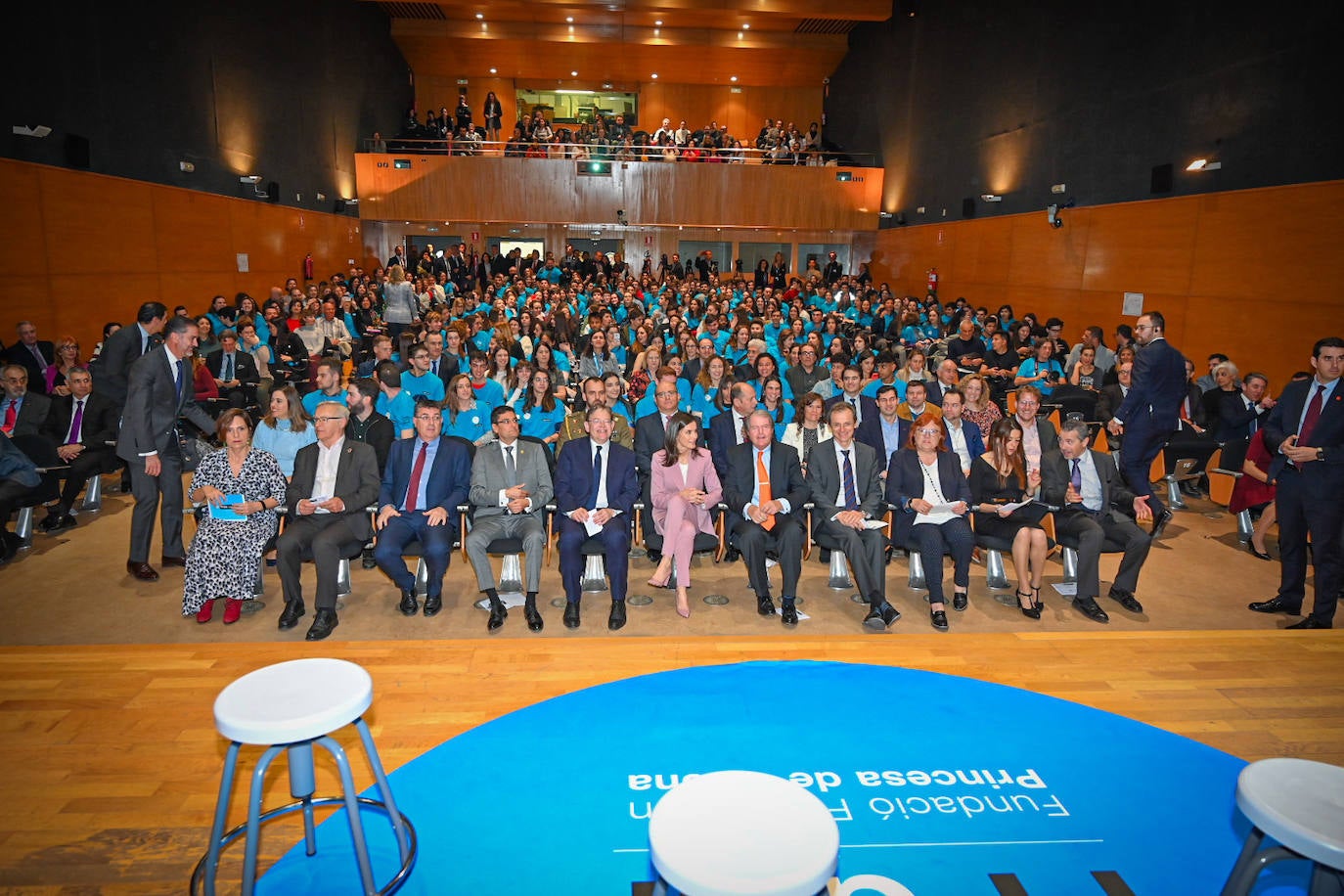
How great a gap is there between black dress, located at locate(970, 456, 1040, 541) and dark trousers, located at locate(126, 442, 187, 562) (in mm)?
5571

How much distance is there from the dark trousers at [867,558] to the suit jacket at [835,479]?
0.67 ft

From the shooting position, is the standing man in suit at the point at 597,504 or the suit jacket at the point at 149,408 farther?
the suit jacket at the point at 149,408

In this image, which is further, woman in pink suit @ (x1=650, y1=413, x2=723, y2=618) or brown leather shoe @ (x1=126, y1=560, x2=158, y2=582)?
brown leather shoe @ (x1=126, y1=560, x2=158, y2=582)

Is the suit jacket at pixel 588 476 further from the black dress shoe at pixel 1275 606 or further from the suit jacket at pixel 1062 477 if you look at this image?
the black dress shoe at pixel 1275 606

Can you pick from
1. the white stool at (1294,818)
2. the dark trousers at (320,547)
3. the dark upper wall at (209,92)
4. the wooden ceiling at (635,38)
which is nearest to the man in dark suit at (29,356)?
the dark upper wall at (209,92)

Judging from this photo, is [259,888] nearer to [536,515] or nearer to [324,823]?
[324,823]

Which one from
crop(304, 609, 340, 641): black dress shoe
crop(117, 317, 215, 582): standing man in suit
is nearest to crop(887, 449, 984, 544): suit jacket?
crop(304, 609, 340, 641): black dress shoe

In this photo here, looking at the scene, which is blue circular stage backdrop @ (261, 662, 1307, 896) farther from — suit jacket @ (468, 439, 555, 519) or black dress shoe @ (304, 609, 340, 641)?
suit jacket @ (468, 439, 555, 519)

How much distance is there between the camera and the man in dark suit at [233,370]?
8625mm

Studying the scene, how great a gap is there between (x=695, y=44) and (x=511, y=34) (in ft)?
17.8

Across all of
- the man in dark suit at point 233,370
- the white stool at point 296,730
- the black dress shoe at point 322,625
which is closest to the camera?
the white stool at point 296,730

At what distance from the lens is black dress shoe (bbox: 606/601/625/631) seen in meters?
4.72

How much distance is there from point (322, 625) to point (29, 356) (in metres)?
5.53

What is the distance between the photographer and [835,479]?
5285 mm
